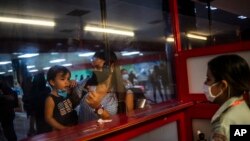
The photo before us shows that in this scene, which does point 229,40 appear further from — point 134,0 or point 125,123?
point 134,0

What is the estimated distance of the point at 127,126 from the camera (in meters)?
1.66

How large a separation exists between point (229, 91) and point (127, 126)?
2.26 ft

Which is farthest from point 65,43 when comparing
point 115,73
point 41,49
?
point 115,73

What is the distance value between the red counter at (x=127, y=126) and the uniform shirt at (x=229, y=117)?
62cm

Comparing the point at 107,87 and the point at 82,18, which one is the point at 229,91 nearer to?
the point at 107,87

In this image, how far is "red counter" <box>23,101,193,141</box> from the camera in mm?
1433

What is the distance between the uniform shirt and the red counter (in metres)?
0.62

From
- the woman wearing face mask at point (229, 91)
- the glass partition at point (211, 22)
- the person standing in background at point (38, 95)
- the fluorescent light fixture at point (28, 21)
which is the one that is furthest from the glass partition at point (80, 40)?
the woman wearing face mask at point (229, 91)

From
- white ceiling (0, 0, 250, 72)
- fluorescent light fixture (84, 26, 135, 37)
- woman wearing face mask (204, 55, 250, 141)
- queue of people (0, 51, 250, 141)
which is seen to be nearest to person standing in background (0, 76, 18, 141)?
queue of people (0, 51, 250, 141)

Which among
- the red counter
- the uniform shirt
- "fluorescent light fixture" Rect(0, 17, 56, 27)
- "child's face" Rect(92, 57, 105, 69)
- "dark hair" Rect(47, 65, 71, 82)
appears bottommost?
the red counter

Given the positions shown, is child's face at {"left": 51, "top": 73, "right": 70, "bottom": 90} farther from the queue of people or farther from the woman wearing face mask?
the woman wearing face mask

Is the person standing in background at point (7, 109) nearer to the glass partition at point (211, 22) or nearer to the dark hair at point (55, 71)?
the dark hair at point (55, 71)

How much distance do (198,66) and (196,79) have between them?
0.13m

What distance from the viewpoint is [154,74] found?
478cm
